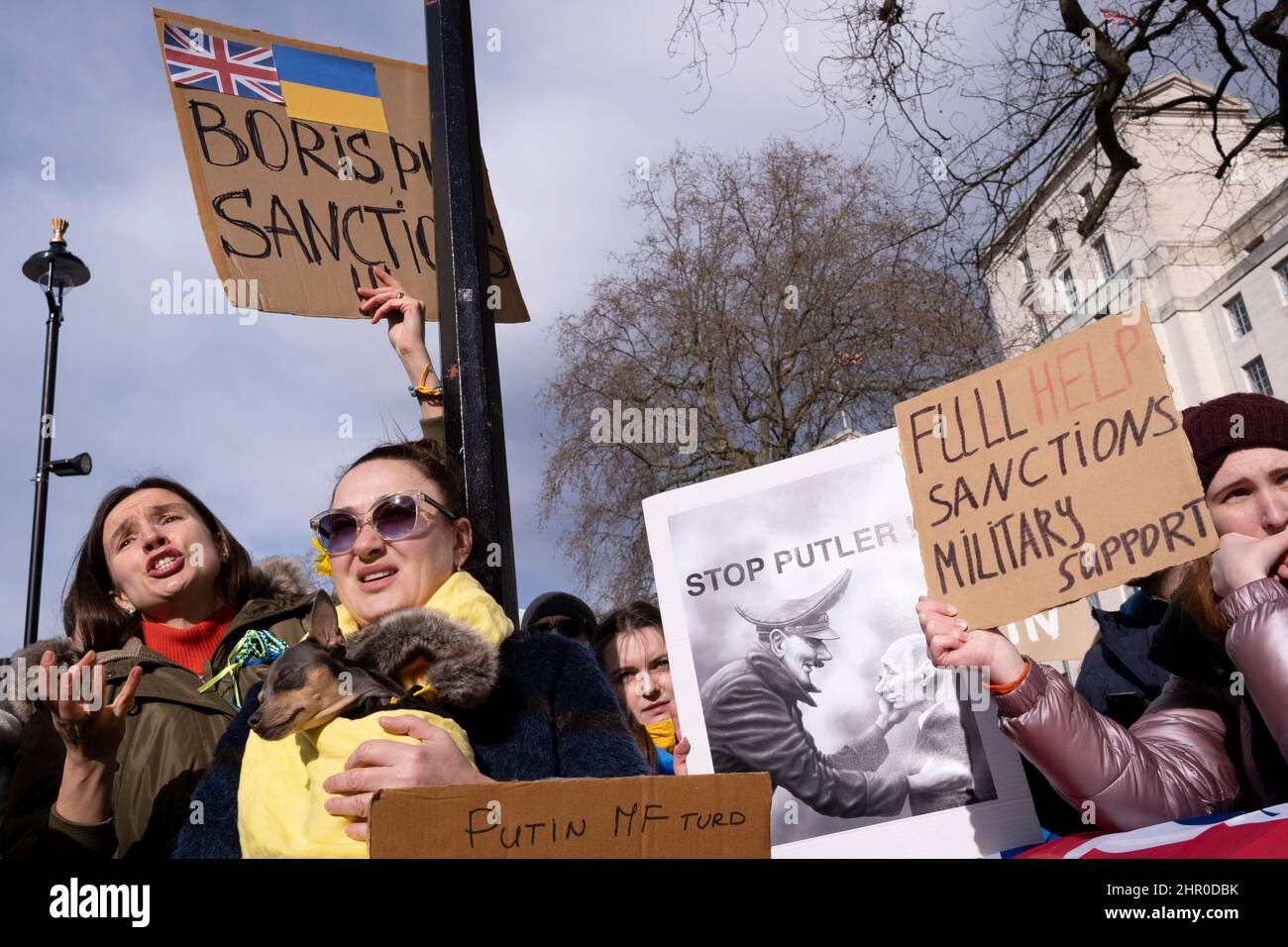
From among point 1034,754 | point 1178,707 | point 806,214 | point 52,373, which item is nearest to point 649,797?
point 1034,754

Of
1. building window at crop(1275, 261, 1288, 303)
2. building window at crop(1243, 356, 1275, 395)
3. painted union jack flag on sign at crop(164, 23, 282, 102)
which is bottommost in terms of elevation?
painted union jack flag on sign at crop(164, 23, 282, 102)

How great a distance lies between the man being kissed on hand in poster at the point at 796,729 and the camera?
207 centimetres

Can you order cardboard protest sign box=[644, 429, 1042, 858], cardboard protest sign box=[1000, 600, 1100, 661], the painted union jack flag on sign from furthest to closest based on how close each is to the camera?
cardboard protest sign box=[1000, 600, 1100, 661]
the painted union jack flag on sign
cardboard protest sign box=[644, 429, 1042, 858]

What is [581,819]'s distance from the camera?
4.18 ft

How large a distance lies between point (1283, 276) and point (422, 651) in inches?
1309

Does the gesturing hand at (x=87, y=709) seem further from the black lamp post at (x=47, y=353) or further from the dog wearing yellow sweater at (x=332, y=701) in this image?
the black lamp post at (x=47, y=353)

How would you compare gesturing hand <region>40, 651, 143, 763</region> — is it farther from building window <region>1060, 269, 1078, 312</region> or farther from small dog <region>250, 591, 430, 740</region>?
building window <region>1060, 269, 1078, 312</region>

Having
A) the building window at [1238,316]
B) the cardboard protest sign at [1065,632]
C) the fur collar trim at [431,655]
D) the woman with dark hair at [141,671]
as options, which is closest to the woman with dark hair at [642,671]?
the woman with dark hair at [141,671]

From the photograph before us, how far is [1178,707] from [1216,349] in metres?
35.3

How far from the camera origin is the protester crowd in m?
1.62

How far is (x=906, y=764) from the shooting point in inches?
82.0

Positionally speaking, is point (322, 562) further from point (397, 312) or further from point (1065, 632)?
point (1065, 632)

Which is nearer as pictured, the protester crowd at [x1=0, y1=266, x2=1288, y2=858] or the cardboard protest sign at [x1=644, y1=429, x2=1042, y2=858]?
the protester crowd at [x1=0, y1=266, x2=1288, y2=858]

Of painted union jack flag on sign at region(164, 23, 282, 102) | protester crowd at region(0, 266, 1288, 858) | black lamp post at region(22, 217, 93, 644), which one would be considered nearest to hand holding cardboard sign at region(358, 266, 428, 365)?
protester crowd at region(0, 266, 1288, 858)
